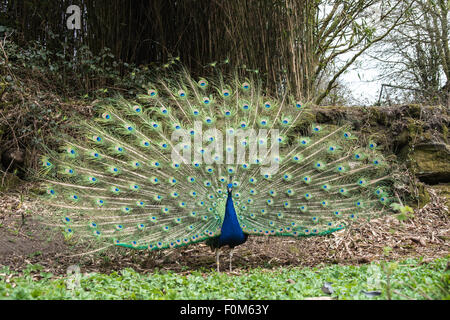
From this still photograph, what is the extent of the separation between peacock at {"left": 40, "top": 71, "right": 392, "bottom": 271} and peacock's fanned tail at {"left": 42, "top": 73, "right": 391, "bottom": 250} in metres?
0.01

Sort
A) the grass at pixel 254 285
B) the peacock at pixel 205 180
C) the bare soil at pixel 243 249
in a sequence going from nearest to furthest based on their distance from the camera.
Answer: the grass at pixel 254 285
the peacock at pixel 205 180
the bare soil at pixel 243 249

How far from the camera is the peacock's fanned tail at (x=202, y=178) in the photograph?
392cm

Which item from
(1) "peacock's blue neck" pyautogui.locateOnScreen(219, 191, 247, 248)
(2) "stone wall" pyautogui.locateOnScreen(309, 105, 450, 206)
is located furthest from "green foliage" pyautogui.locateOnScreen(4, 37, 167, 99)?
(1) "peacock's blue neck" pyautogui.locateOnScreen(219, 191, 247, 248)

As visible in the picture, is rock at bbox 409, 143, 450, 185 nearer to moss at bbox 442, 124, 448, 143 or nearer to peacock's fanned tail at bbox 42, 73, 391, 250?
moss at bbox 442, 124, 448, 143

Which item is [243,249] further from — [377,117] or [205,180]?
[377,117]

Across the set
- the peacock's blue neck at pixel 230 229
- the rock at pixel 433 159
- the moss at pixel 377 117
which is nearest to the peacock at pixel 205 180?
the peacock's blue neck at pixel 230 229

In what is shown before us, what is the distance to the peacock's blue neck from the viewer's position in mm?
3754

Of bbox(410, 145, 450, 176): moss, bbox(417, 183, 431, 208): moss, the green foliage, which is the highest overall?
the green foliage

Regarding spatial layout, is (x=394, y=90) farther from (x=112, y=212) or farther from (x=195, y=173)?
(x=112, y=212)

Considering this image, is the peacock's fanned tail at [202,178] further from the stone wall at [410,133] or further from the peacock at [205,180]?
the stone wall at [410,133]

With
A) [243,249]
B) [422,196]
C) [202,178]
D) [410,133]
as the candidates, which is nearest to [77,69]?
[202,178]

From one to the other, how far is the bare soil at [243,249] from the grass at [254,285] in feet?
1.89

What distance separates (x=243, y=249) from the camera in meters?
4.85

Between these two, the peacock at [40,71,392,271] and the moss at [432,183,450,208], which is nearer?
the peacock at [40,71,392,271]
